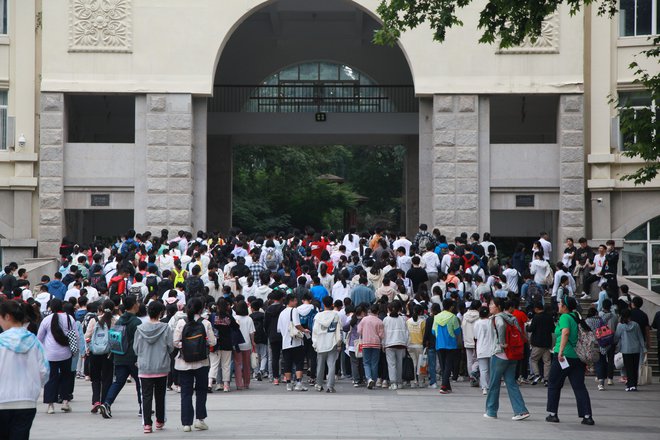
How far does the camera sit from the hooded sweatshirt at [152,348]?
13641 millimetres

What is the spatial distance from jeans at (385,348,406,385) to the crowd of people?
0.03 m

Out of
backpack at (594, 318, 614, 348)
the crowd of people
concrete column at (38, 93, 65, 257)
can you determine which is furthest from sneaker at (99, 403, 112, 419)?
concrete column at (38, 93, 65, 257)

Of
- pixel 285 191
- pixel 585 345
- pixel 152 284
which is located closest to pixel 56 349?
pixel 152 284

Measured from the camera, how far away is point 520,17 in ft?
59.4

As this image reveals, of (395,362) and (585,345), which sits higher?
(585,345)

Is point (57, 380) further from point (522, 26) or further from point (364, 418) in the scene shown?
point (522, 26)

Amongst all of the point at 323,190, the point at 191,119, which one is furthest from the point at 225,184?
the point at 323,190

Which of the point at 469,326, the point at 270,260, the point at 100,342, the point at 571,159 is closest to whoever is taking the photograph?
the point at 100,342

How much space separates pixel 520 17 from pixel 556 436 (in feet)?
24.3

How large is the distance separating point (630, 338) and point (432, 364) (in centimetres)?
371

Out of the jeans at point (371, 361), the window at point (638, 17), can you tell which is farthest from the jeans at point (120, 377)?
the window at point (638, 17)

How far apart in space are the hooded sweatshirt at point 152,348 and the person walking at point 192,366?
230 millimetres

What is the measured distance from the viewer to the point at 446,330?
19.1m

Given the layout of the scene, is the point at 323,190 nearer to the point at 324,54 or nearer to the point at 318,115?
the point at 324,54
